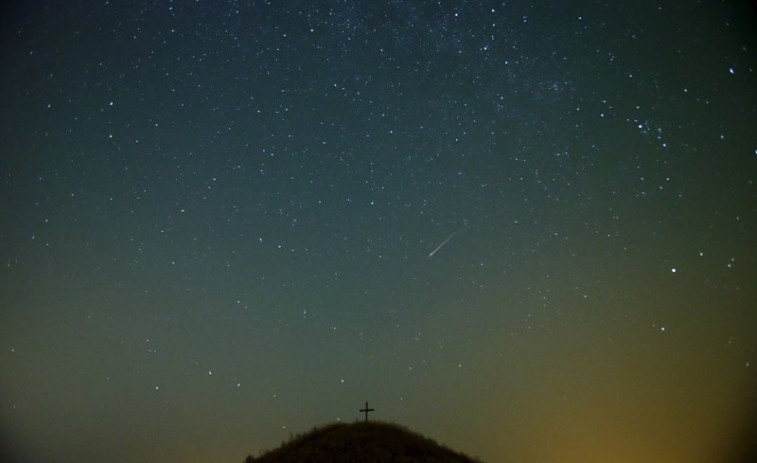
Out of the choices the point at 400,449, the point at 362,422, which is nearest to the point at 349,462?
the point at 400,449

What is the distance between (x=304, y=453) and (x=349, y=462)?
1.99m

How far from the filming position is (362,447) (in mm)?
17469

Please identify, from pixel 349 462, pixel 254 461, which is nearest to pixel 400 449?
pixel 349 462

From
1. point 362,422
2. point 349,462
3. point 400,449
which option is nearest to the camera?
point 349,462

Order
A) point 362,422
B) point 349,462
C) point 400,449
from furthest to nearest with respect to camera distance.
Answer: point 362,422, point 400,449, point 349,462

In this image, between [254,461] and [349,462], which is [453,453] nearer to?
[349,462]

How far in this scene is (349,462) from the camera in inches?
639

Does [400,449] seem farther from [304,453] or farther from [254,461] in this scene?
[254,461]

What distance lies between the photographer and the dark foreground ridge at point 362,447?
1680 centimetres

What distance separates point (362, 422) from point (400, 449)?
9.54 ft

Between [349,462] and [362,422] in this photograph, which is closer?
[349,462]

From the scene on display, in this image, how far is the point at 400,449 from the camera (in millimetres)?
17562

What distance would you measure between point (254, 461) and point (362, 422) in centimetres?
381

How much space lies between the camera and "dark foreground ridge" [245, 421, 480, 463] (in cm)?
1680
